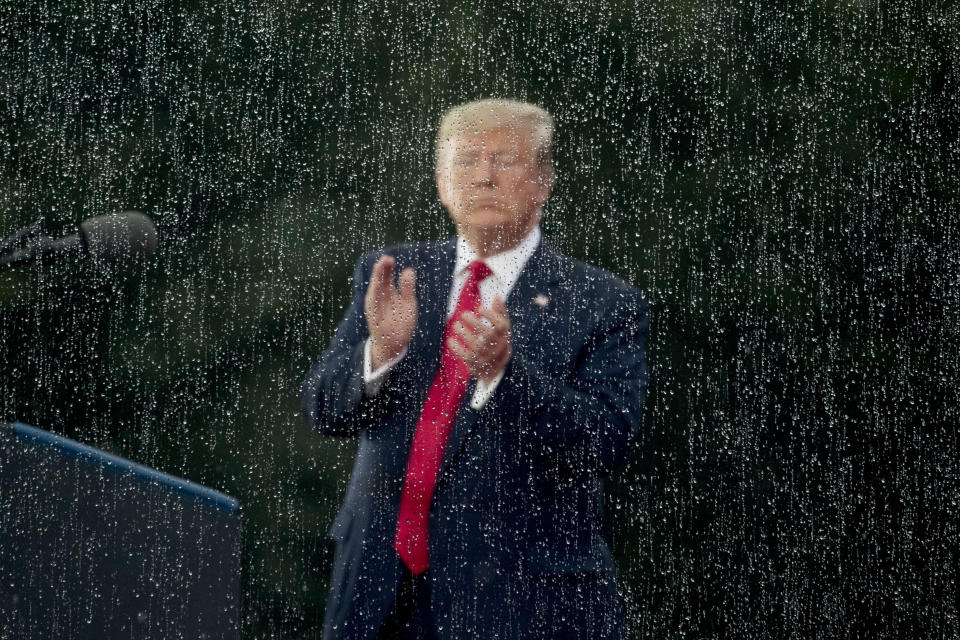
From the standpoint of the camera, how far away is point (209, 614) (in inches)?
78.5

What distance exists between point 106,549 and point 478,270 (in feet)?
3.44

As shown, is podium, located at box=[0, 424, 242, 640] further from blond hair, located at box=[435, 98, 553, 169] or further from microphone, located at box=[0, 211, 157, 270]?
blond hair, located at box=[435, 98, 553, 169]

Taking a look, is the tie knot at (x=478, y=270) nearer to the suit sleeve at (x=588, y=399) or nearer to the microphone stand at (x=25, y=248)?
the suit sleeve at (x=588, y=399)

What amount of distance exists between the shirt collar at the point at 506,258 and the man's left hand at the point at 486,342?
0.09 m

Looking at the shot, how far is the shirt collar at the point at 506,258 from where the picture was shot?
248 centimetres

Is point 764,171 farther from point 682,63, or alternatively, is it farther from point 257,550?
point 257,550

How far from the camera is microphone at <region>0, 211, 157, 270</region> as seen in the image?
4.75ft

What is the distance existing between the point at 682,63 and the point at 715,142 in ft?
0.93

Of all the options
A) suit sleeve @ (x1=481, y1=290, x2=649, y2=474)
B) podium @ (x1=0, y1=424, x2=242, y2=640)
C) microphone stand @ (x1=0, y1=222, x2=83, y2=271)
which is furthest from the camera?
suit sleeve @ (x1=481, y1=290, x2=649, y2=474)

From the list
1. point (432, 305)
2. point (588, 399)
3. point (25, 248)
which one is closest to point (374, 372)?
point (432, 305)

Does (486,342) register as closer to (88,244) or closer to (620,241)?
(620,241)

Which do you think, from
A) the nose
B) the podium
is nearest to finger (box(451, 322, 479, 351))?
the nose

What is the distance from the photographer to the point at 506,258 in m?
2.51

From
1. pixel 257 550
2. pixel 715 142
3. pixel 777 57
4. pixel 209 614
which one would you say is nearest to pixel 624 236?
pixel 715 142
